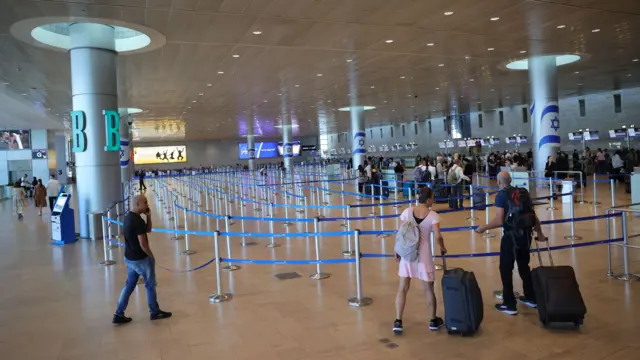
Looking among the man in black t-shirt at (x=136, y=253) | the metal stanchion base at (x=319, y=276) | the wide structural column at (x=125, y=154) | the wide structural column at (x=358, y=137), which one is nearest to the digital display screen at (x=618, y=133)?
the wide structural column at (x=358, y=137)

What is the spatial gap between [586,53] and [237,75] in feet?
45.8

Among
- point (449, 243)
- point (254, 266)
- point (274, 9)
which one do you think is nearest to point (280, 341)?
point (254, 266)

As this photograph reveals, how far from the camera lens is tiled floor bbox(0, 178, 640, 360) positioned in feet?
16.6

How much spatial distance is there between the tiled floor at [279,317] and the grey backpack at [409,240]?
0.92 meters

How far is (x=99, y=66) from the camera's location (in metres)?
13.2

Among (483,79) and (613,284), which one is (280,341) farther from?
(483,79)

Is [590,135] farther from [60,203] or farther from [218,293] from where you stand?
[218,293]

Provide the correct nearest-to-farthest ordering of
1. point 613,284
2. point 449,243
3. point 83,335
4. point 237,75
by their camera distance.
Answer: point 83,335 < point 613,284 < point 449,243 < point 237,75

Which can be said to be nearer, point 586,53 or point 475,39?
point 475,39

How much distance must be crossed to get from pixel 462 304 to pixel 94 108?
37.5 ft

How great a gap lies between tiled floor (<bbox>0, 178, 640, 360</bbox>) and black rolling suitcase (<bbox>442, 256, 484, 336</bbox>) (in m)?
0.15

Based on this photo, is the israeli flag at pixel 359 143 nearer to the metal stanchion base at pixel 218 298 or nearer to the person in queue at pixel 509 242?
the metal stanchion base at pixel 218 298

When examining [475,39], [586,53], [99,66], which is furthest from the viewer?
[586,53]

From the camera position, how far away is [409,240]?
5207 millimetres
